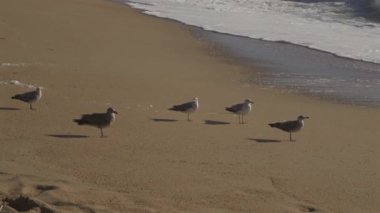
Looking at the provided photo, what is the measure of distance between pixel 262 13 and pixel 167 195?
2197 centimetres

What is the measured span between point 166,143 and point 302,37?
13022 millimetres

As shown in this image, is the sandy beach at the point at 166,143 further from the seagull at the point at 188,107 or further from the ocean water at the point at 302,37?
the ocean water at the point at 302,37

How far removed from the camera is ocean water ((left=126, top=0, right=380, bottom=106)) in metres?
14.4

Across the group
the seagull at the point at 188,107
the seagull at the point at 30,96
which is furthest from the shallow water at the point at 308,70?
the seagull at the point at 30,96

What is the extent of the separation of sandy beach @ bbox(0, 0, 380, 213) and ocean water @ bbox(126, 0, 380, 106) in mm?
1036

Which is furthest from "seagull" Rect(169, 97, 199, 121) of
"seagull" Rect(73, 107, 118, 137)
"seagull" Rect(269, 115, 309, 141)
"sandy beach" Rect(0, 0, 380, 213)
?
"seagull" Rect(73, 107, 118, 137)

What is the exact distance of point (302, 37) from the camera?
841 inches

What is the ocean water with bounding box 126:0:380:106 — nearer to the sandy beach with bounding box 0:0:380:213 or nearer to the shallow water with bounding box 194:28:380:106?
the shallow water with bounding box 194:28:380:106

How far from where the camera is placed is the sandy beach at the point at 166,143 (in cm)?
698

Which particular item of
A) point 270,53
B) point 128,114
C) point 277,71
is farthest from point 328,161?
point 270,53

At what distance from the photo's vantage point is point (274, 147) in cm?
918

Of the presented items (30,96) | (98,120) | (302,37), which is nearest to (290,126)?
(98,120)

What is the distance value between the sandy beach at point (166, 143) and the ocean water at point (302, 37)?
1.04 metres

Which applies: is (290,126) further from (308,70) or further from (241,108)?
(308,70)
